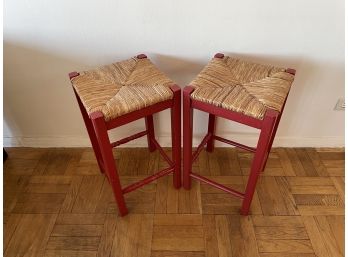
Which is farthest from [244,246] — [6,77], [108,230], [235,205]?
[6,77]

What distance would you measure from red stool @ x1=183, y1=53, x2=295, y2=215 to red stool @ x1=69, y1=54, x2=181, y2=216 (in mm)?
65

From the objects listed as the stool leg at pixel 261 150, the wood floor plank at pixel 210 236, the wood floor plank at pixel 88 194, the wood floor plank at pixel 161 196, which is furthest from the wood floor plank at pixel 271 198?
the wood floor plank at pixel 88 194

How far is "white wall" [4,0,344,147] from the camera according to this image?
117 cm

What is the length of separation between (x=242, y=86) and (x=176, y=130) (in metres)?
0.33

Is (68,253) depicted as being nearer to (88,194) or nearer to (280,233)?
(88,194)

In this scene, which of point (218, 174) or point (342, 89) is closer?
point (342, 89)

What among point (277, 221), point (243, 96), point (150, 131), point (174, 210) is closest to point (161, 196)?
point (174, 210)

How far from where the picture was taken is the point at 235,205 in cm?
136

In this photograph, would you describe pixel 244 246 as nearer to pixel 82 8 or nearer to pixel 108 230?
pixel 108 230

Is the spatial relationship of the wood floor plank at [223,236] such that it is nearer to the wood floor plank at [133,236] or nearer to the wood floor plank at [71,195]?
the wood floor plank at [133,236]

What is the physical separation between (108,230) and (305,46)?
1.26 meters

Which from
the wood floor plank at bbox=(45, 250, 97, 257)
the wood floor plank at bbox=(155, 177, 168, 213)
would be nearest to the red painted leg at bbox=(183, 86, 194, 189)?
the wood floor plank at bbox=(155, 177, 168, 213)

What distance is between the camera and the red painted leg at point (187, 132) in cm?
105

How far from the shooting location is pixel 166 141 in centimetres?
167
